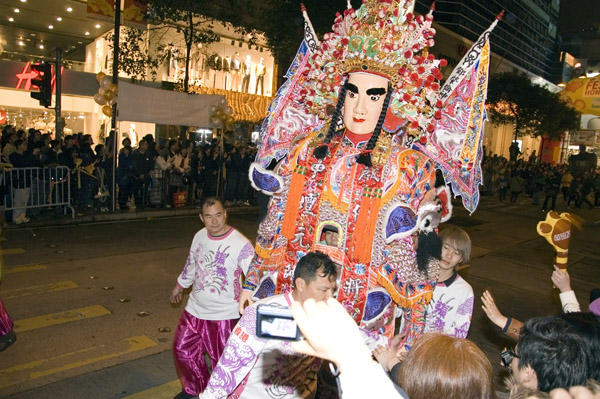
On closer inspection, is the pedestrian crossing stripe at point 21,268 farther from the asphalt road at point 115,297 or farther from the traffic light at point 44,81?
the traffic light at point 44,81

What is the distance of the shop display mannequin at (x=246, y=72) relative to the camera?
2177 centimetres

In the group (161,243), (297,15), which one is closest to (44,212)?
(161,243)

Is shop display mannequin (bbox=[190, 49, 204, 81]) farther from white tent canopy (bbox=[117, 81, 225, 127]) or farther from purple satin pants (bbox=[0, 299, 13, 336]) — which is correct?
purple satin pants (bbox=[0, 299, 13, 336])

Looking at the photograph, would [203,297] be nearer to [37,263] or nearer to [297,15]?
[37,263]

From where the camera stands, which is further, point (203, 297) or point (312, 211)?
point (203, 297)

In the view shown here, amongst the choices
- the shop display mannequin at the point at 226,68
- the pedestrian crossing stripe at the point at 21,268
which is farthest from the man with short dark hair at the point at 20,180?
the shop display mannequin at the point at 226,68

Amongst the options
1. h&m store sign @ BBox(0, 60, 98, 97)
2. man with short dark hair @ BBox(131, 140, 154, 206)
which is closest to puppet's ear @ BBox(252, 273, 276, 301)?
man with short dark hair @ BBox(131, 140, 154, 206)

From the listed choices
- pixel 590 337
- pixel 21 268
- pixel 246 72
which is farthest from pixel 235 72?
pixel 590 337

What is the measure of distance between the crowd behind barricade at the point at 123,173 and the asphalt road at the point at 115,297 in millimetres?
938

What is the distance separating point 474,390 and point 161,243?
26.3 ft

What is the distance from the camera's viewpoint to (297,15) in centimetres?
1579

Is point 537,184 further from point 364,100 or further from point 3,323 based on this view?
point 3,323

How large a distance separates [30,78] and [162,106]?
8.93 m

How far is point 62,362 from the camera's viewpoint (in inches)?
174
